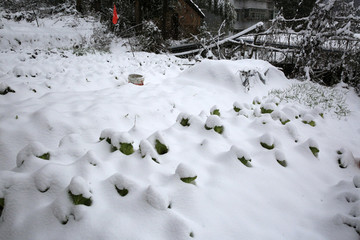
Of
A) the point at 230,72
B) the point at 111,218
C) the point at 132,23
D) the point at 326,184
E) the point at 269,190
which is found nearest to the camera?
the point at 111,218

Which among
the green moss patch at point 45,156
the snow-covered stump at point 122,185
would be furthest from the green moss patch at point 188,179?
the green moss patch at point 45,156

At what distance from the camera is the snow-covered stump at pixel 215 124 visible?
98.5 inches

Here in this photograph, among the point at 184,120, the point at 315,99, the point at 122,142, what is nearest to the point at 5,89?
the point at 122,142

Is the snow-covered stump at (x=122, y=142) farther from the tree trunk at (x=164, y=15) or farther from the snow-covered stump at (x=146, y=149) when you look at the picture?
the tree trunk at (x=164, y=15)

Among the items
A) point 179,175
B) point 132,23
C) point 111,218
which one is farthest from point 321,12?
point 132,23

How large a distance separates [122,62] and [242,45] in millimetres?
4412

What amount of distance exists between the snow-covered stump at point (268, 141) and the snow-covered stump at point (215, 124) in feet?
1.53

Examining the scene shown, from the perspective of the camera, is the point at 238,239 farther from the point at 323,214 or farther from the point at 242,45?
the point at 242,45

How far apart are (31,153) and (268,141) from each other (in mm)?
2165

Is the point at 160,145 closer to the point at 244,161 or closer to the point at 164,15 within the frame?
the point at 244,161

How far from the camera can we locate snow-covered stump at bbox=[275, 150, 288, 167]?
85.6 inches

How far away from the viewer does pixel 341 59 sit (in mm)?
6586

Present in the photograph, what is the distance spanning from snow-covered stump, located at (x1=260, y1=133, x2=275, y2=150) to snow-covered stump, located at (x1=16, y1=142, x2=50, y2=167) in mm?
2046

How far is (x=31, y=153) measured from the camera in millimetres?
1674
